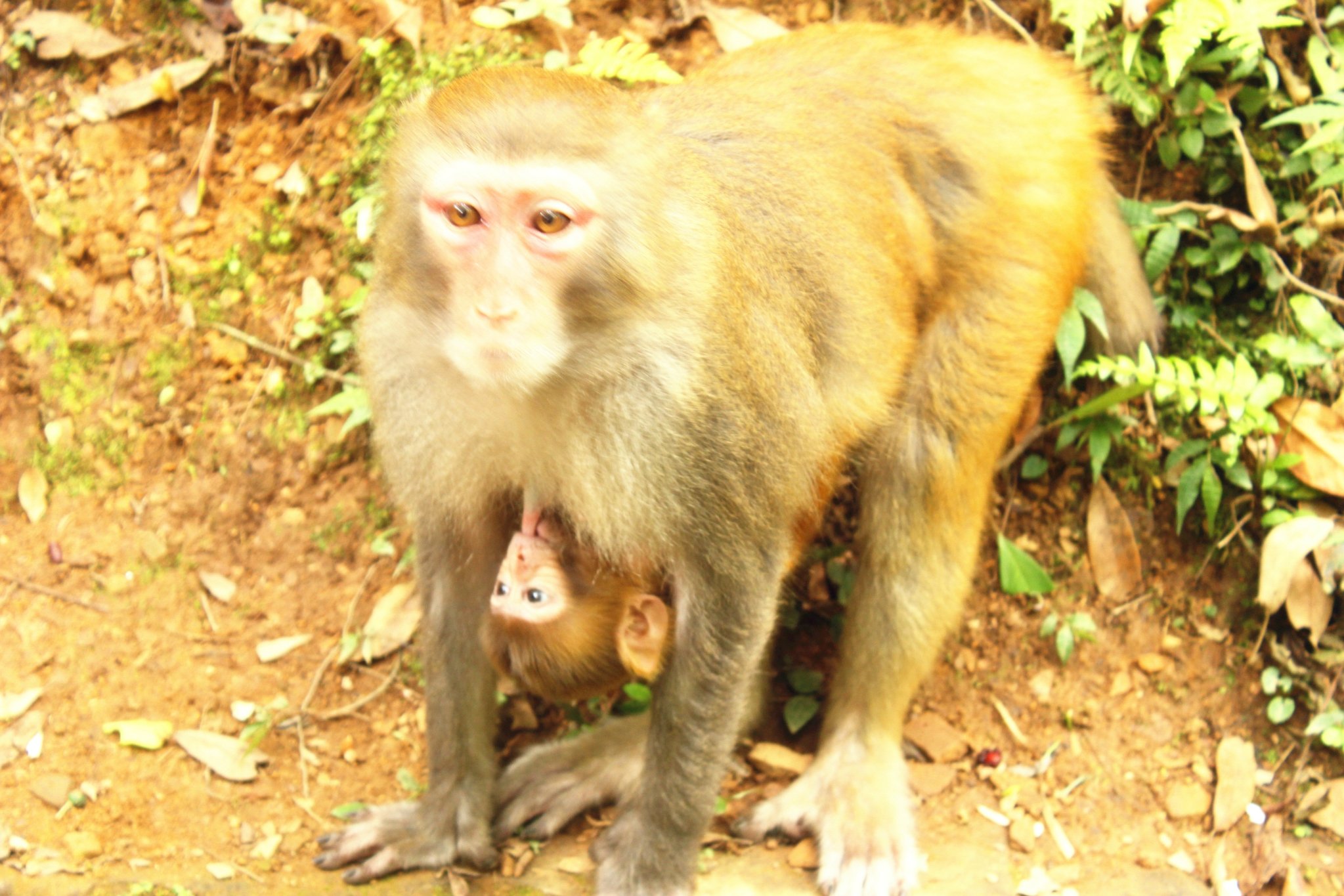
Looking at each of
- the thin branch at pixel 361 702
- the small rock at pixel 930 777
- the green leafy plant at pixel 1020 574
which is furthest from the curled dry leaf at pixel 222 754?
the green leafy plant at pixel 1020 574

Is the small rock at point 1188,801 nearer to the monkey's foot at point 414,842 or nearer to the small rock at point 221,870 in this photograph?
the monkey's foot at point 414,842

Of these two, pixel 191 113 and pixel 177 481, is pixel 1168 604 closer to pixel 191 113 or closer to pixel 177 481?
pixel 177 481

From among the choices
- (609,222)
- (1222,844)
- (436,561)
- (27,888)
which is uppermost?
(609,222)

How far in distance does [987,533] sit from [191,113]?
336 cm

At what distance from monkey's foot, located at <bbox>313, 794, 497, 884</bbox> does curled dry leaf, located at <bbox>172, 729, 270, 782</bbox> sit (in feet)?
1.34

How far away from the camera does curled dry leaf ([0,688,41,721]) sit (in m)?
3.94

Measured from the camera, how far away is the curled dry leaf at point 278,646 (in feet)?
14.0

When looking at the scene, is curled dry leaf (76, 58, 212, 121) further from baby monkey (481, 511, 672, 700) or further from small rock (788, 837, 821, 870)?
small rock (788, 837, 821, 870)

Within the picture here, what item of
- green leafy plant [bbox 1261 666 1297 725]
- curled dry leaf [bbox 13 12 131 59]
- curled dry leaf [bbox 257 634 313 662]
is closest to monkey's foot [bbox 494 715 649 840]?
curled dry leaf [bbox 257 634 313 662]

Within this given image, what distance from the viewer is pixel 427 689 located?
12.1 ft

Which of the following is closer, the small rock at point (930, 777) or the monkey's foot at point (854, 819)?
the monkey's foot at point (854, 819)

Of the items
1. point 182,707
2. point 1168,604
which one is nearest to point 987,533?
point 1168,604

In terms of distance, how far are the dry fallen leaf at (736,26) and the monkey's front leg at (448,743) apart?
7.00 ft

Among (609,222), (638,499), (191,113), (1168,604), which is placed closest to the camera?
(609,222)
